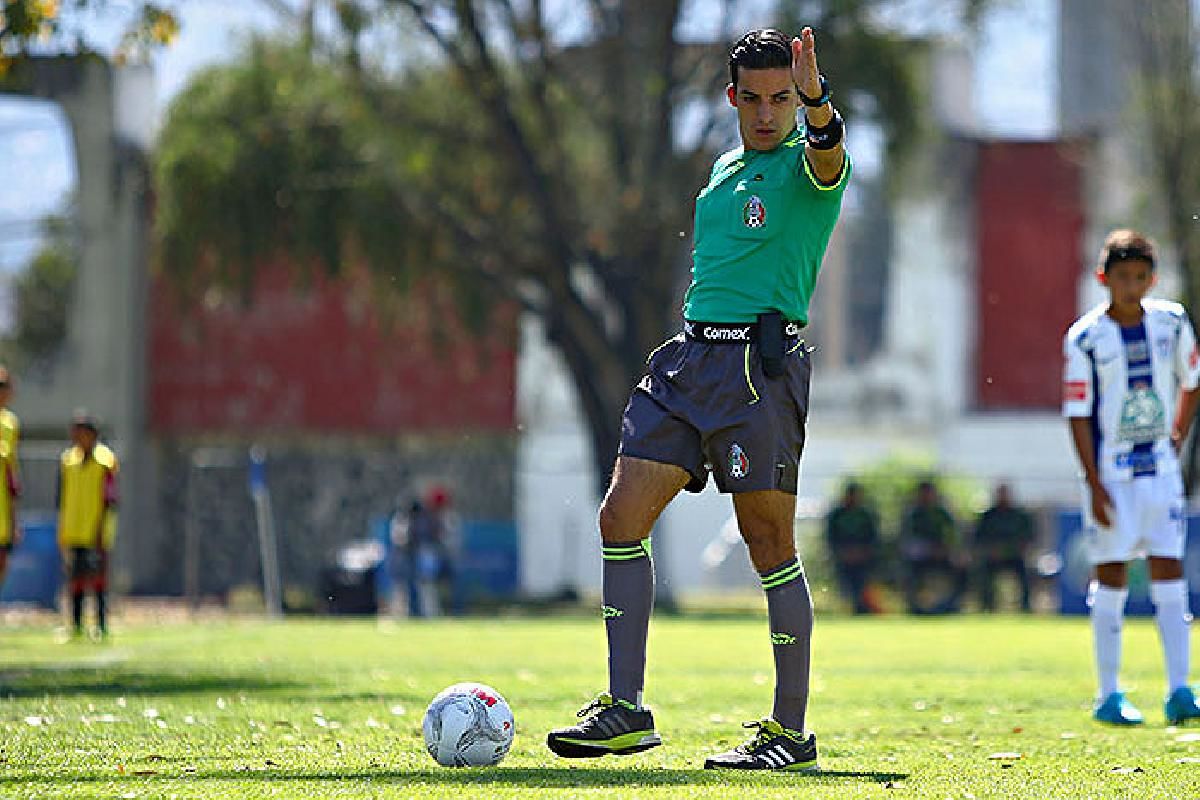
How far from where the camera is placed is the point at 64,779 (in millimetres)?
6668

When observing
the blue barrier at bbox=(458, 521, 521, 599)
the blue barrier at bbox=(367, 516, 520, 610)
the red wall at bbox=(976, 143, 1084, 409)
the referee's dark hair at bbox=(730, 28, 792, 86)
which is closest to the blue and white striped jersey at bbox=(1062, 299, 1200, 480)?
the referee's dark hair at bbox=(730, 28, 792, 86)

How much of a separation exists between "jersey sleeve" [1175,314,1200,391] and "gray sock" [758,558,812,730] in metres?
3.51

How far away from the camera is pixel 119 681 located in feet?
42.1

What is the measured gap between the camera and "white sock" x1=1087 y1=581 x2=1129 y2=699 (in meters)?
9.98

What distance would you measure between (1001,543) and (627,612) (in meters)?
22.8

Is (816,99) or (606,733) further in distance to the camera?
→ (606,733)

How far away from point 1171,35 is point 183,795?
3156 cm

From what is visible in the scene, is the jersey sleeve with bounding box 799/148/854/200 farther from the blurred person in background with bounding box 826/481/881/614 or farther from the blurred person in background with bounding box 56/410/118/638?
the blurred person in background with bounding box 826/481/881/614

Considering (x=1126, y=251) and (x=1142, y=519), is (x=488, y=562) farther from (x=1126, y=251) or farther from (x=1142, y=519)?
(x=1126, y=251)

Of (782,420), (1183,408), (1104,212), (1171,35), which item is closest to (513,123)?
(1171,35)

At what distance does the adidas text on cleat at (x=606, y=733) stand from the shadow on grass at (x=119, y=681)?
5.12 m

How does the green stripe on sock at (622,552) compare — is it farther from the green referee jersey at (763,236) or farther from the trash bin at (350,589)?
the trash bin at (350,589)

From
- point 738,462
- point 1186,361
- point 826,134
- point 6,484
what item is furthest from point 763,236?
point 6,484

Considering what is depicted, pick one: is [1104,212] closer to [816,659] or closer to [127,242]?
[127,242]
